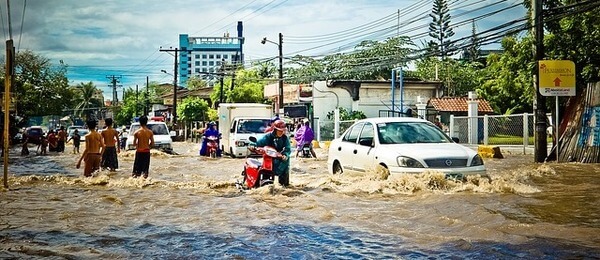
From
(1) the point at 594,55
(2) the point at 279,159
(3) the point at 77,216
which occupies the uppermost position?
(1) the point at 594,55

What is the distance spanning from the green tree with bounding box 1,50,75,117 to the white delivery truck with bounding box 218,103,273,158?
29.4m

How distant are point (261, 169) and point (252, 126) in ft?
45.0

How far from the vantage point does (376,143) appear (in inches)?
457

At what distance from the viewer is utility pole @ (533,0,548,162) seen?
1838cm

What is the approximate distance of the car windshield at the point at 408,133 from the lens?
11656mm

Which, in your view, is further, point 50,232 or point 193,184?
point 193,184

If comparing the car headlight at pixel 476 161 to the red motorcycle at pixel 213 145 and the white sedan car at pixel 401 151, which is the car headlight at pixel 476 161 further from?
the red motorcycle at pixel 213 145

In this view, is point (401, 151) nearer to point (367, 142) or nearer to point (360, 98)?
point (367, 142)

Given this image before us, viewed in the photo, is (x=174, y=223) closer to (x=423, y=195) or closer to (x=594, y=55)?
(x=423, y=195)

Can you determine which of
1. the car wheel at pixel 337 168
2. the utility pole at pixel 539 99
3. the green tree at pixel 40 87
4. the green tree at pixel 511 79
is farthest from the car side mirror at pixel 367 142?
the green tree at pixel 40 87

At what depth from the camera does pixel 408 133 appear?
1187cm

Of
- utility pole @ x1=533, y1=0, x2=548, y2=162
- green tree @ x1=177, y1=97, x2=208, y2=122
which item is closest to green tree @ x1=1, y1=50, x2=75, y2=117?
green tree @ x1=177, y1=97, x2=208, y2=122

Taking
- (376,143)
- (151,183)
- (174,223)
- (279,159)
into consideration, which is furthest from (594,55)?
(174,223)

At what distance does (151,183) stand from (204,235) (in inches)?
259
